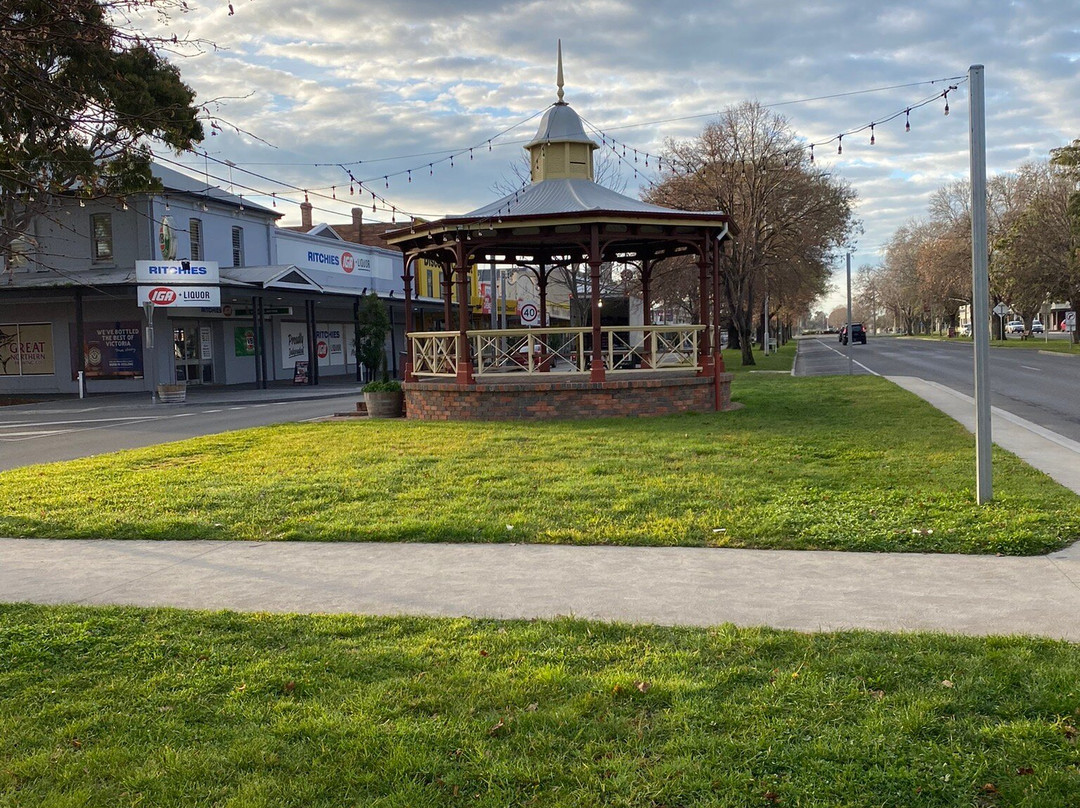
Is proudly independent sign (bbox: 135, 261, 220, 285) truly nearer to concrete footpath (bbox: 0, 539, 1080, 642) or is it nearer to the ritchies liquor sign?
the ritchies liquor sign

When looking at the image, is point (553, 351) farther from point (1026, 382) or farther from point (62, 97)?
point (1026, 382)

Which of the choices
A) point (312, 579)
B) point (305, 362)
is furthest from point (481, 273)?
point (312, 579)

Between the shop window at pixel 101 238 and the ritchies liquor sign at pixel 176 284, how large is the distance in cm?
448

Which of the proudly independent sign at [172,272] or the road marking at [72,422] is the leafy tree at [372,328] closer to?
the proudly independent sign at [172,272]

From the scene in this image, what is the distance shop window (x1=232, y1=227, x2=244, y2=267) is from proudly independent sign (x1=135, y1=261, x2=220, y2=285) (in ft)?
23.2

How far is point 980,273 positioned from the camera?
794 centimetres

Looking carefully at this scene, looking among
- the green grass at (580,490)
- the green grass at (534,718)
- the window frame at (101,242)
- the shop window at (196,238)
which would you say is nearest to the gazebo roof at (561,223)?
the green grass at (580,490)

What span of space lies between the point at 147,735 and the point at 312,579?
264 centimetres

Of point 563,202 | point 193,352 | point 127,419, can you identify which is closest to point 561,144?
point 563,202

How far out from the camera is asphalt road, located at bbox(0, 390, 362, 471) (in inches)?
635

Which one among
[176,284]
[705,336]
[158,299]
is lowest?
[705,336]

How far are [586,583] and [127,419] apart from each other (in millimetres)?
19620

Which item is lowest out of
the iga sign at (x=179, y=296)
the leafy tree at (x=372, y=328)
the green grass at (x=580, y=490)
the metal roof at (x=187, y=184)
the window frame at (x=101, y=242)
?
the green grass at (x=580, y=490)

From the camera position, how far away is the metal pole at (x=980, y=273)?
793 cm
